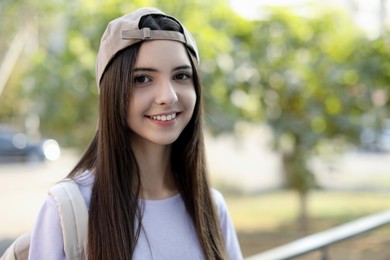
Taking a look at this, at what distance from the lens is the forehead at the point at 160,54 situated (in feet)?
4.27

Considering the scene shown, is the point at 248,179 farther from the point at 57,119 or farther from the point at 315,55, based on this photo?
the point at 57,119

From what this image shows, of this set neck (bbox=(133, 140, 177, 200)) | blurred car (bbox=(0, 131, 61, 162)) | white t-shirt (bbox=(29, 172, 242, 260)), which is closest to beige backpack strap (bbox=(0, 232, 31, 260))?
white t-shirt (bbox=(29, 172, 242, 260))

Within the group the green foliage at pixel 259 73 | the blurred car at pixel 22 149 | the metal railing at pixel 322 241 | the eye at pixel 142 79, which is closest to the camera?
the eye at pixel 142 79

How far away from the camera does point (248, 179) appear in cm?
1162

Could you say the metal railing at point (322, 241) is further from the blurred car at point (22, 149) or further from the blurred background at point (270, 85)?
the blurred car at point (22, 149)

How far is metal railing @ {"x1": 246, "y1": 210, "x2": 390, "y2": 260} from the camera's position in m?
2.25

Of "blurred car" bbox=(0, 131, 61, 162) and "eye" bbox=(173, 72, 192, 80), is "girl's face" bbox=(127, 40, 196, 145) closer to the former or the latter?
"eye" bbox=(173, 72, 192, 80)

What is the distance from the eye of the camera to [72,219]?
1.22 m

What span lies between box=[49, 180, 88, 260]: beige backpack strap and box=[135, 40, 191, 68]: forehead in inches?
11.4

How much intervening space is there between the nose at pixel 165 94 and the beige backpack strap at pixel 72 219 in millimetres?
246

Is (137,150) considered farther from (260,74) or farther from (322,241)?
(260,74)

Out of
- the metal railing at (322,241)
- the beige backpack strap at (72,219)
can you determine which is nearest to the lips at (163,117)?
the beige backpack strap at (72,219)

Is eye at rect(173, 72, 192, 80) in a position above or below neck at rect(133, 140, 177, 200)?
above

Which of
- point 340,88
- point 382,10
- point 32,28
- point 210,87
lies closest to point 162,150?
point 210,87
